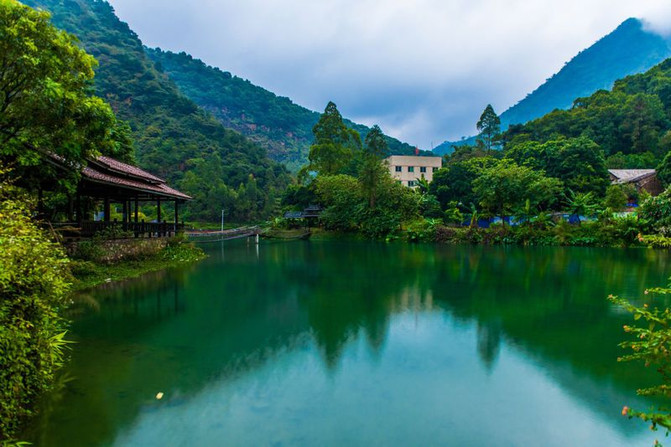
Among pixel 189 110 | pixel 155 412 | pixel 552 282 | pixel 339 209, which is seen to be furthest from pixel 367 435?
pixel 189 110

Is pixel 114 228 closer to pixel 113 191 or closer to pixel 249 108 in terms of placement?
pixel 113 191

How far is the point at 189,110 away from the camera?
73.1 meters

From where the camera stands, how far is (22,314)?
12.5 ft

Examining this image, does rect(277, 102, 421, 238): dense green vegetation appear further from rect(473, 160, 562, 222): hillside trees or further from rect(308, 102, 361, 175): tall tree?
rect(473, 160, 562, 222): hillside trees

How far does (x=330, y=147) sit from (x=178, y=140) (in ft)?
95.7

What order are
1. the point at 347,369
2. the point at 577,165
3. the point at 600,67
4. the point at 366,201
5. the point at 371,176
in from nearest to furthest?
the point at 347,369, the point at 577,165, the point at 371,176, the point at 366,201, the point at 600,67

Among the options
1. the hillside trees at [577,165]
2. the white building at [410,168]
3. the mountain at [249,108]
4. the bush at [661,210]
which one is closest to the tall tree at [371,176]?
the hillside trees at [577,165]

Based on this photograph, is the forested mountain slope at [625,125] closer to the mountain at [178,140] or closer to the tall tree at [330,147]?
the tall tree at [330,147]

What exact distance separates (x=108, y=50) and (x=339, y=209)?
6796 cm

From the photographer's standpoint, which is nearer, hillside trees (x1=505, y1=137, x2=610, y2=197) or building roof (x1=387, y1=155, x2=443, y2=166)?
hillside trees (x1=505, y1=137, x2=610, y2=197)

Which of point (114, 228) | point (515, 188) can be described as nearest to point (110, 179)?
point (114, 228)

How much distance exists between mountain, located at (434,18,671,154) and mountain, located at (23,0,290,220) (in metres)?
85.0

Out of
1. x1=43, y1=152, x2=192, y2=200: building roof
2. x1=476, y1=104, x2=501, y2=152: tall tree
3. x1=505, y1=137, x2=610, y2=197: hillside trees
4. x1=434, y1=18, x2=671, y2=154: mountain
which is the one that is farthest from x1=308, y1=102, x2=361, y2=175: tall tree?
x1=434, y1=18, x2=671, y2=154: mountain

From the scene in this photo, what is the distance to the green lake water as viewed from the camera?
412 centimetres
